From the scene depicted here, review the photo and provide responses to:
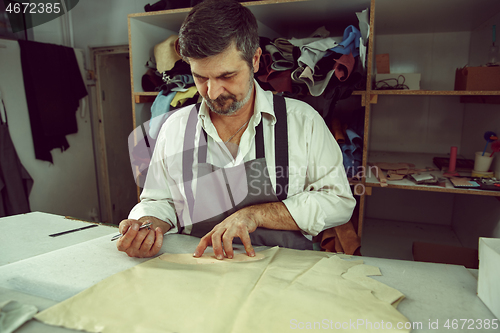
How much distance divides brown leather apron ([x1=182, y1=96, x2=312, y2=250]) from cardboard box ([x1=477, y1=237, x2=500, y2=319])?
0.60 meters

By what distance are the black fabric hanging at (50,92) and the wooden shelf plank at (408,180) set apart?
2528 mm

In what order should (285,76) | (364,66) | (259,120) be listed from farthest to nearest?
1. (285,76)
2. (364,66)
3. (259,120)

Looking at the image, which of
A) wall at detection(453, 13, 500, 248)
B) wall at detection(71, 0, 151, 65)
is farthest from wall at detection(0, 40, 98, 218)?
wall at detection(453, 13, 500, 248)

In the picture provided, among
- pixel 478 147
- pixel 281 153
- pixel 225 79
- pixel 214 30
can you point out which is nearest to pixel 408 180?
pixel 478 147

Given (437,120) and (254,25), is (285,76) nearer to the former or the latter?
(254,25)

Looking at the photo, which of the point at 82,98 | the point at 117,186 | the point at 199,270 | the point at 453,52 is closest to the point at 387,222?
the point at 453,52

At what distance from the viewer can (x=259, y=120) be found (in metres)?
1.30

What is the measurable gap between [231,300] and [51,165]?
2717 mm

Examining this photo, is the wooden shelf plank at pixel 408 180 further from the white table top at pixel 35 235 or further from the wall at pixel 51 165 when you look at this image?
the wall at pixel 51 165

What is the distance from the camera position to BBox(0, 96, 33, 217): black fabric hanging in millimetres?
2418

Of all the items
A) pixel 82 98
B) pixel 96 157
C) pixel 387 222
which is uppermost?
pixel 82 98

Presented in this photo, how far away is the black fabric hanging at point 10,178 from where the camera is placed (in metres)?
2.42

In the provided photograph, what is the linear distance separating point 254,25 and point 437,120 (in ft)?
6.11

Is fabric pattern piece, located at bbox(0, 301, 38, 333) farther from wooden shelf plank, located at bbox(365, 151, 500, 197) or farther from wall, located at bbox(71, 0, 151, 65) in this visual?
wall, located at bbox(71, 0, 151, 65)
